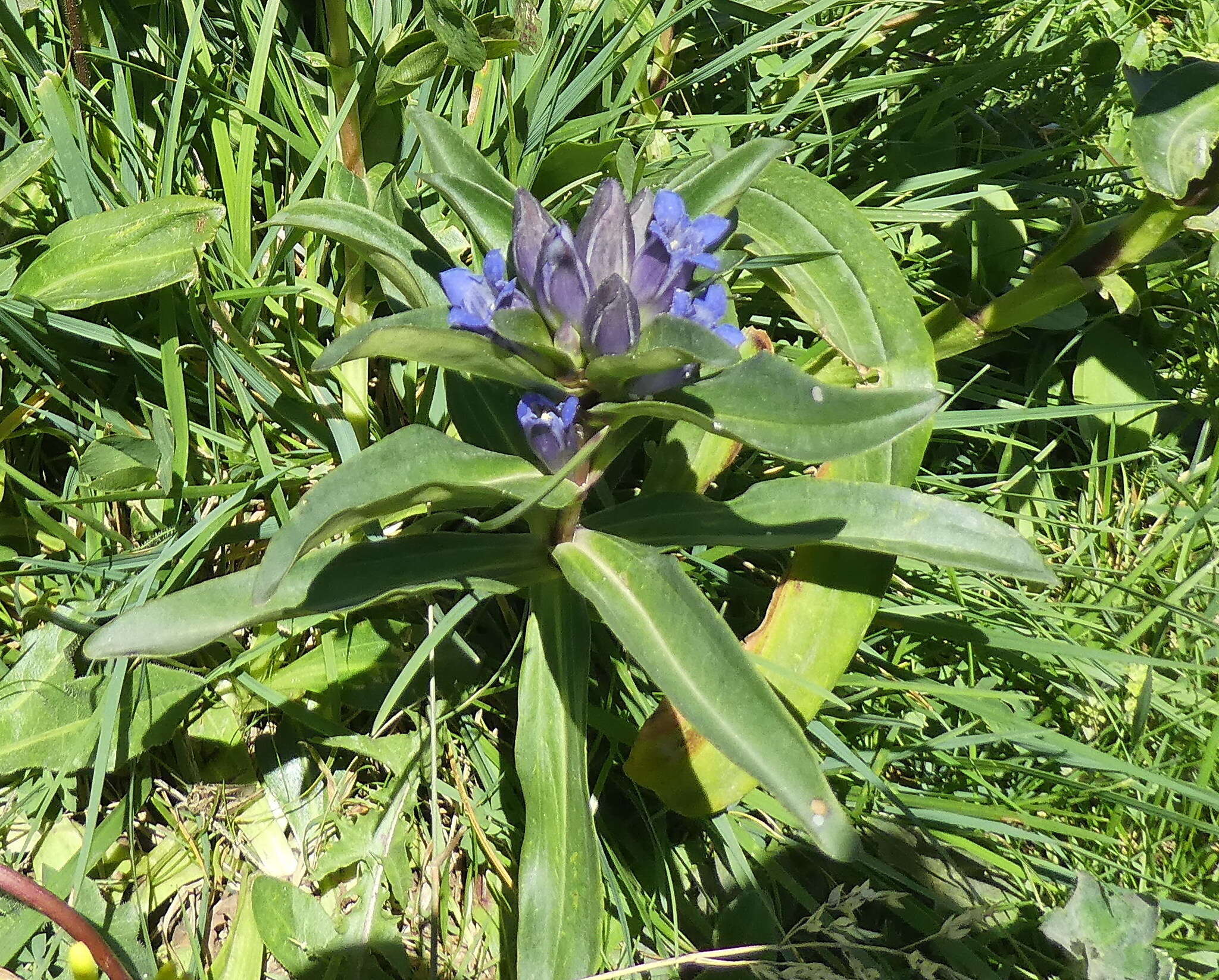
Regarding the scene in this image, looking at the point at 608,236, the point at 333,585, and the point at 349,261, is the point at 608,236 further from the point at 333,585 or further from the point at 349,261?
the point at 349,261

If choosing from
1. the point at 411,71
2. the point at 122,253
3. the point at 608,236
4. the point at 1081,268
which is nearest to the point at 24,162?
the point at 122,253

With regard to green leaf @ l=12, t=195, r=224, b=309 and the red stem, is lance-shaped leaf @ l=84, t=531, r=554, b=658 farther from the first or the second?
green leaf @ l=12, t=195, r=224, b=309

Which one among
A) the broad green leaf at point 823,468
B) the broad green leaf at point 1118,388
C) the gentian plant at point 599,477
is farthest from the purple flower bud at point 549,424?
the broad green leaf at point 1118,388

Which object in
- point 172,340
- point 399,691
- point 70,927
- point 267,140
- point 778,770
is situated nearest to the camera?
point 778,770

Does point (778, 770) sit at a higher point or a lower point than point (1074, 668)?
higher

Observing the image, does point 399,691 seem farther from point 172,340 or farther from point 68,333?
point 68,333

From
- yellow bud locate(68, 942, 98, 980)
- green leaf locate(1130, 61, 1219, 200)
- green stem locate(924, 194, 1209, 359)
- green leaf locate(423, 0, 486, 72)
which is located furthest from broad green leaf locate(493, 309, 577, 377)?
green leaf locate(1130, 61, 1219, 200)

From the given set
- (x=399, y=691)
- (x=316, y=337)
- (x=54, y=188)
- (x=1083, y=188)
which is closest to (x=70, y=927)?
(x=399, y=691)

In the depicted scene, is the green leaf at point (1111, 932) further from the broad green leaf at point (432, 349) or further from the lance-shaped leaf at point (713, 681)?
the broad green leaf at point (432, 349)
